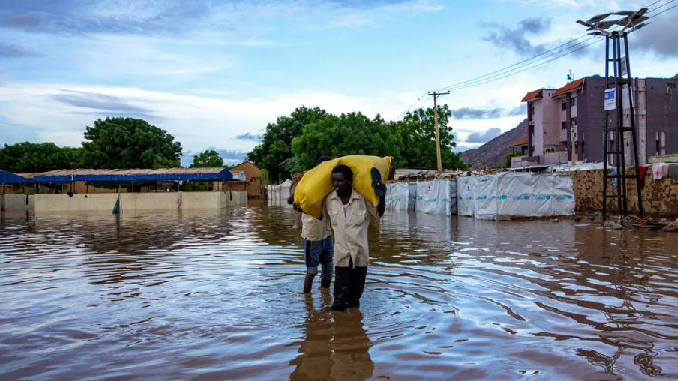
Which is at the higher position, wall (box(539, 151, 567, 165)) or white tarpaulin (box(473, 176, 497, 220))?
wall (box(539, 151, 567, 165))

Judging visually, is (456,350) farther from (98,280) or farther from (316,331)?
(98,280)

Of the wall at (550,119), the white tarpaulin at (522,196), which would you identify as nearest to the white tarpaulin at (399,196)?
the white tarpaulin at (522,196)

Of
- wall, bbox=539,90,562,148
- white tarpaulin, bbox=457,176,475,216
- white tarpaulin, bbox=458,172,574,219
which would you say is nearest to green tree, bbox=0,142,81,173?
wall, bbox=539,90,562,148

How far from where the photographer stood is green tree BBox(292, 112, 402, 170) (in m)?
44.3

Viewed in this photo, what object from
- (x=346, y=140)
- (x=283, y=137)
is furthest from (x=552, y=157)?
(x=283, y=137)

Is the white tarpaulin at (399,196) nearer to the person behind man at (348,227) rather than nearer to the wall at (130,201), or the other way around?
the wall at (130,201)

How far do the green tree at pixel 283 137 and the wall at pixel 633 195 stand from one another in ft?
147

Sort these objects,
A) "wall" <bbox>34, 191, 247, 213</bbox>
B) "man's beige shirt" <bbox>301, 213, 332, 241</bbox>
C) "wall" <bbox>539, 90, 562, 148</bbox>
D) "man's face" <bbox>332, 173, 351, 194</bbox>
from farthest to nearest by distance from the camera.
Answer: "wall" <bbox>539, 90, 562, 148</bbox> < "wall" <bbox>34, 191, 247, 213</bbox> < "man's beige shirt" <bbox>301, 213, 332, 241</bbox> < "man's face" <bbox>332, 173, 351, 194</bbox>

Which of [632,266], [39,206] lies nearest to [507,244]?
[632,266]

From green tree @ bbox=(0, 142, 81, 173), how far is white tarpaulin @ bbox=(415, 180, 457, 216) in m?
49.1

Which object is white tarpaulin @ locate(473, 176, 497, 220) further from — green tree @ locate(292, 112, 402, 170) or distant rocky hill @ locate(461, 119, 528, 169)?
distant rocky hill @ locate(461, 119, 528, 169)

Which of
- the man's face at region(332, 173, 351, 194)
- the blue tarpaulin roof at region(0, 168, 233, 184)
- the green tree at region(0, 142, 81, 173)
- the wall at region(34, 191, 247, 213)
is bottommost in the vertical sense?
the wall at region(34, 191, 247, 213)

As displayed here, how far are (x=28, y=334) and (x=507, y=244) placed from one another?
9.17 metres

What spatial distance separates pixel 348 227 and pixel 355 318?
891mm
